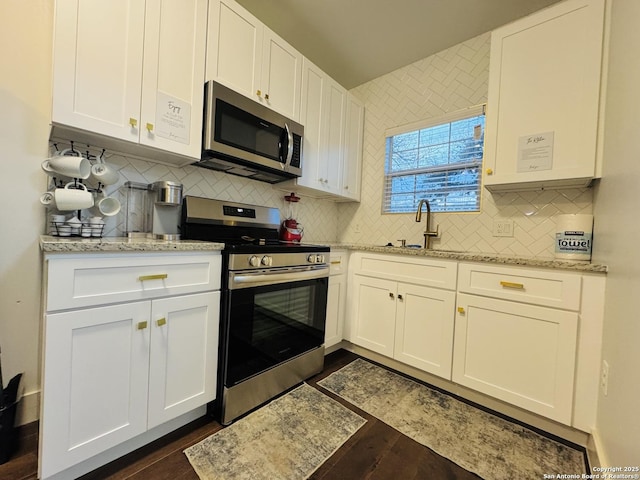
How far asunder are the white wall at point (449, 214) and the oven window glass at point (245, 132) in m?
1.28

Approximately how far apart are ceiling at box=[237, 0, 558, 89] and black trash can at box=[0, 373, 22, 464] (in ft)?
8.89

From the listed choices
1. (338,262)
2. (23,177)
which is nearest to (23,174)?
(23,177)

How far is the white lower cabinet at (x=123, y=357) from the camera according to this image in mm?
981

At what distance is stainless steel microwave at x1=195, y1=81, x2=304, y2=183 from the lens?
1.59 m

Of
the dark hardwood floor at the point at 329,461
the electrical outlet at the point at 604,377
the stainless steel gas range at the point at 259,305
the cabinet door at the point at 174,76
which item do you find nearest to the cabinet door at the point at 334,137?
the stainless steel gas range at the point at 259,305

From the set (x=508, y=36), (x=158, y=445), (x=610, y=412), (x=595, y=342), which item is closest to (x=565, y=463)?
(x=610, y=412)

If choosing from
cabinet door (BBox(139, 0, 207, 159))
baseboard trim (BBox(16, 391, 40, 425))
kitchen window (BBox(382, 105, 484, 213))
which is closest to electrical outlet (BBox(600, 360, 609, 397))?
kitchen window (BBox(382, 105, 484, 213))

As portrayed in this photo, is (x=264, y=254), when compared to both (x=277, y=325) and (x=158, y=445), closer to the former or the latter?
(x=277, y=325)

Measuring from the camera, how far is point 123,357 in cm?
113

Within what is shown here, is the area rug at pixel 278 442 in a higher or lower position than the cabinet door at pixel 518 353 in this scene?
lower

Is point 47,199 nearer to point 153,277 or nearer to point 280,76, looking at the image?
point 153,277

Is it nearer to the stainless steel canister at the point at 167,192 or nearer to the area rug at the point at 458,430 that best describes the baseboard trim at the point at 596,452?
the area rug at the point at 458,430

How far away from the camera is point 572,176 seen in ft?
5.08

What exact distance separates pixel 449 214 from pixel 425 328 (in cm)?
102
